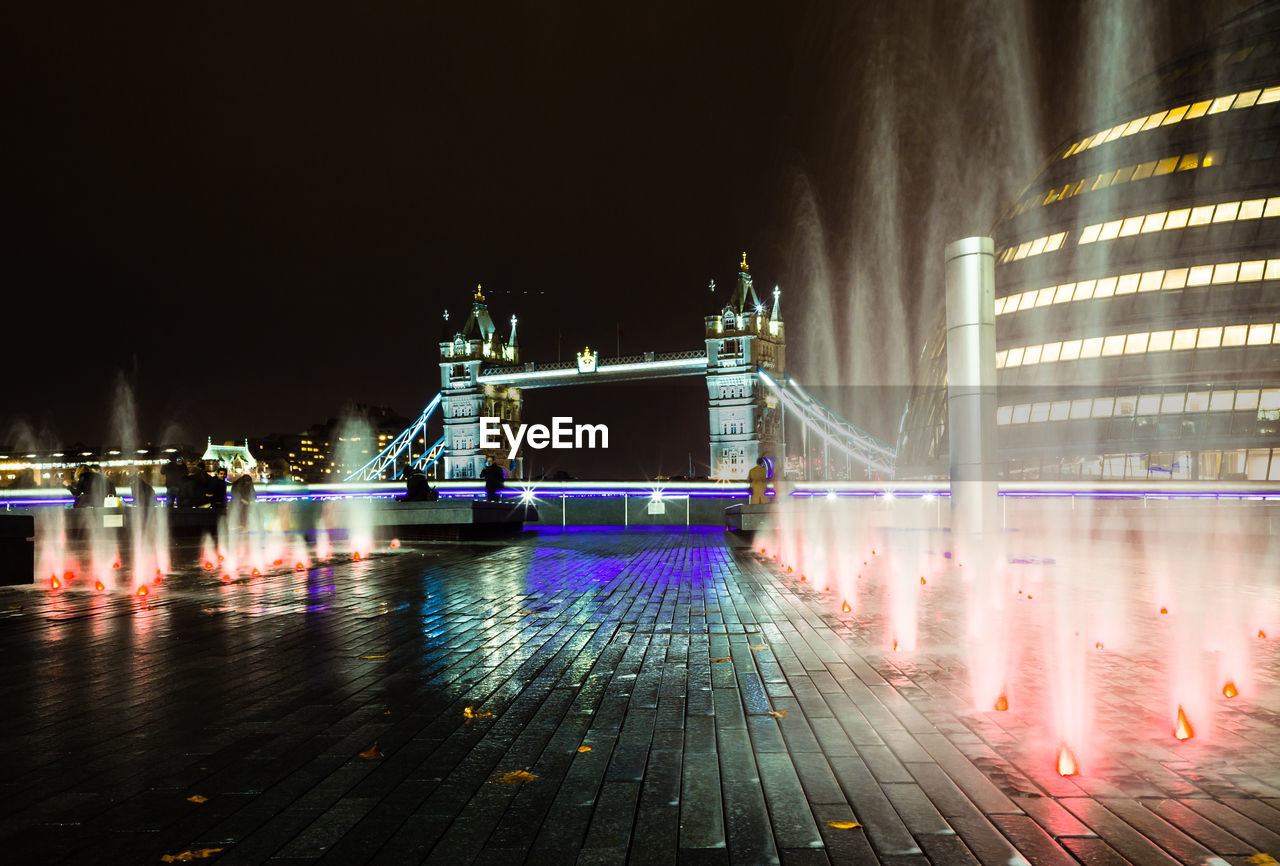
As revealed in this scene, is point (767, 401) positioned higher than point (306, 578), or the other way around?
point (767, 401)

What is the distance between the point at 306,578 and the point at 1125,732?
1097 centimetres

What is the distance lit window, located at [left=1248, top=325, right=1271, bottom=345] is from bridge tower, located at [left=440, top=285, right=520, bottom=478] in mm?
91898

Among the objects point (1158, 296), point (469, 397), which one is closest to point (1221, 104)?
point (1158, 296)

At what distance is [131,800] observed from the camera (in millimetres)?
3807

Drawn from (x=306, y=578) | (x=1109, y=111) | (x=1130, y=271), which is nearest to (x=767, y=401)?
(x=1109, y=111)

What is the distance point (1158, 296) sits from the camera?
38594mm

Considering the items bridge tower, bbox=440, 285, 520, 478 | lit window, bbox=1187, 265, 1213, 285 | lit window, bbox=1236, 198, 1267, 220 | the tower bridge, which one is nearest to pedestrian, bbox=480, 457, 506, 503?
lit window, bbox=1187, 265, 1213, 285

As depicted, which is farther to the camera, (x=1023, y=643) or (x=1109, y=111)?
(x=1109, y=111)

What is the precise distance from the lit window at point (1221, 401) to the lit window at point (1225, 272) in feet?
15.4

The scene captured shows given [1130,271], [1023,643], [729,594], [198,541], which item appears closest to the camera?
[1023,643]

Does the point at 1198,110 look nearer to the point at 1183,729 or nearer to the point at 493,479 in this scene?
the point at 493,479

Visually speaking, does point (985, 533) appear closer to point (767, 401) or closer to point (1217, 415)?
point (1217, 415)

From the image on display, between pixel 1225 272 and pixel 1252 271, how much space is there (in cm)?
91

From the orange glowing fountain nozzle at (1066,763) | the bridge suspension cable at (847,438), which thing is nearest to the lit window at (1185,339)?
the bridge suspension cable at (847,438)
